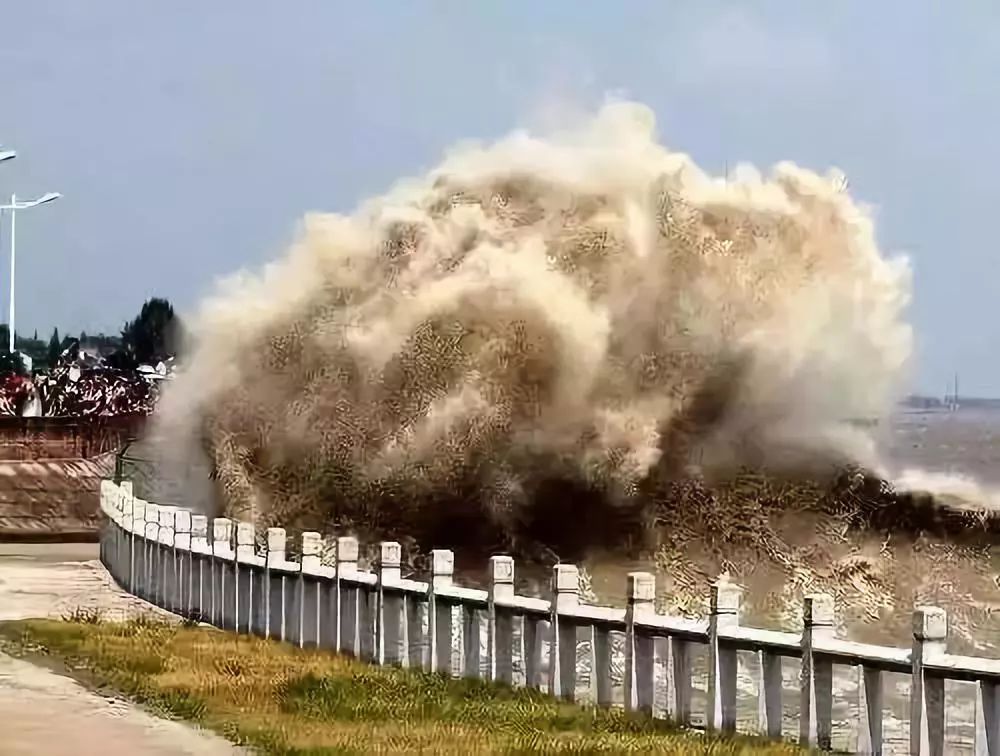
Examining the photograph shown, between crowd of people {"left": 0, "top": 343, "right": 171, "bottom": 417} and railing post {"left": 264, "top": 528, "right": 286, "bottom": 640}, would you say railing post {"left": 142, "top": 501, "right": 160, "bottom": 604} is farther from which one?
crowd of people {"left": 0, "top": 343, "right": 171, "bottom": 417}

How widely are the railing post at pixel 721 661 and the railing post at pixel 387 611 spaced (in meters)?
4.34

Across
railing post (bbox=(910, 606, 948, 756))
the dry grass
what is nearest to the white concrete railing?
railing post (bbox=(910, 606, 948, 756))

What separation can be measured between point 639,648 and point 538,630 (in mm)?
1337

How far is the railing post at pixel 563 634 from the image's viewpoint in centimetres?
1355

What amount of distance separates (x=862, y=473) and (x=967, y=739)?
17.6 metres

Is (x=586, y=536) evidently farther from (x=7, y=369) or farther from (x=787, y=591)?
(x=7, y=369)

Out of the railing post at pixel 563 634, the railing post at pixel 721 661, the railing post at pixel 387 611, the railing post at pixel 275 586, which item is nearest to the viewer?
the railing post at pixel 721 661

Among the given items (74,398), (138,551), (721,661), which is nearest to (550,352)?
(138,551)

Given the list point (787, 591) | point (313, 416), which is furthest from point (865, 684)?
point (313, 416)

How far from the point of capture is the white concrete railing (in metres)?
10.5

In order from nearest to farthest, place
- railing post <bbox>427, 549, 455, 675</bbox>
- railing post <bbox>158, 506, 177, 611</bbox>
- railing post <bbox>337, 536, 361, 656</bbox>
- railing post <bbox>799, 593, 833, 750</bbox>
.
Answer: railing post <bbox>799, 593, 833, 750</bbox> → railing post <bbox>427, 549, 455, 675</bbox> → railing post <bbox>337, 536, 361, 656</bbox> → railing post <bbox>158, 506, 177, 611</bbox>

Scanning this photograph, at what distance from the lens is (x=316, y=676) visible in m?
15.1

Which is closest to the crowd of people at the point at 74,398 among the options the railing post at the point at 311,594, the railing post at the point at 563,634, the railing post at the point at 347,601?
the railing post at the point at 311,594

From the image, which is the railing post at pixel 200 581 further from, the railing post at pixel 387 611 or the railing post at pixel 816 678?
the railing post at pixel 816 678
